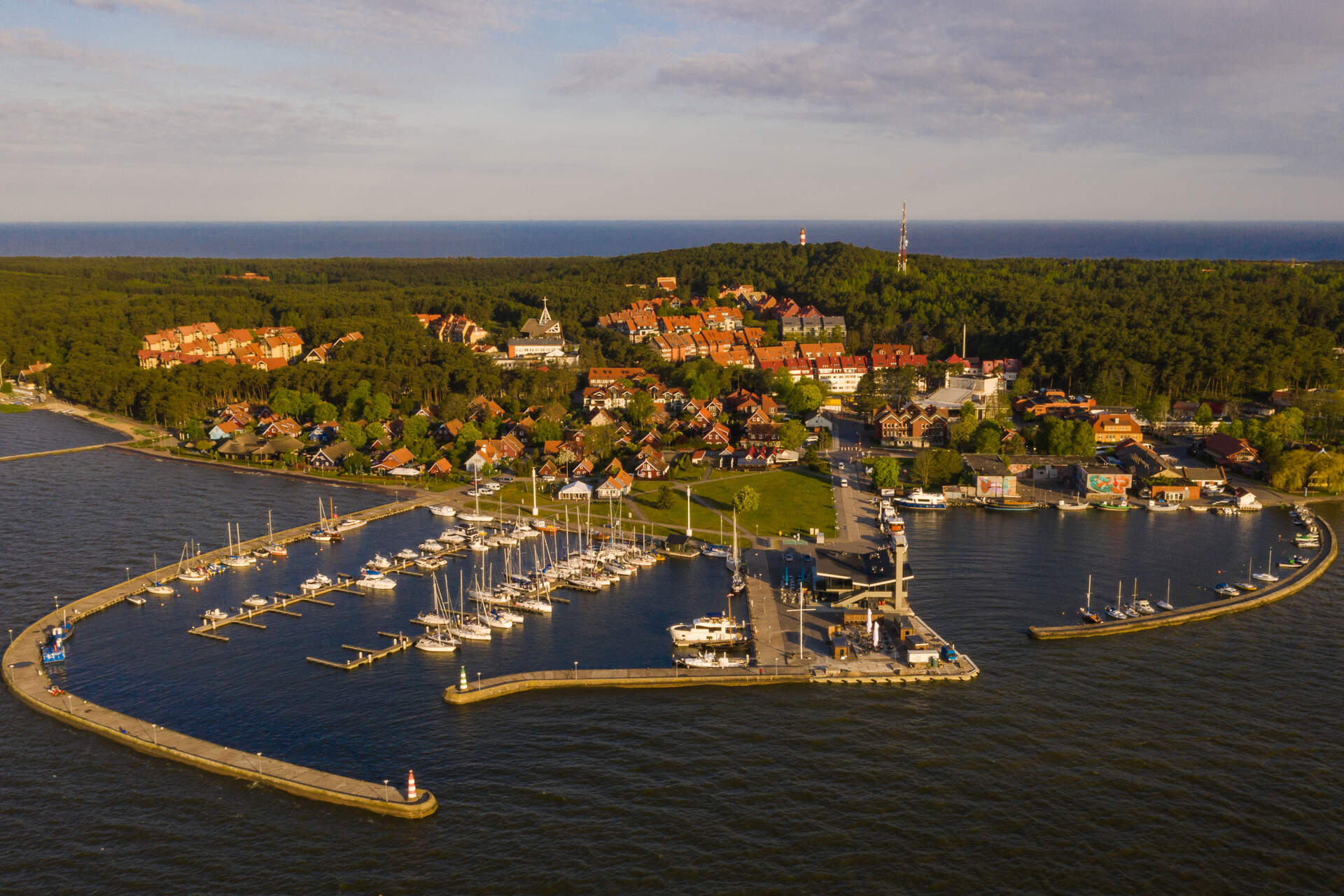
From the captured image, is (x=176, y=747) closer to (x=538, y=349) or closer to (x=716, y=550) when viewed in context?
(x=716, y=550)

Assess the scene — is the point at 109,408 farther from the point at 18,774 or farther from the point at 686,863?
the point at 686,863

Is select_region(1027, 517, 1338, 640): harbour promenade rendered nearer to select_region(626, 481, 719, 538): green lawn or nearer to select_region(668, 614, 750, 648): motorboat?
select_region(668, 614, 750, 648): motorboat

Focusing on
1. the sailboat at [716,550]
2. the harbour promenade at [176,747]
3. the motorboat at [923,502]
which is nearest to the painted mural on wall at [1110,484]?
the motorboat at [923,502]

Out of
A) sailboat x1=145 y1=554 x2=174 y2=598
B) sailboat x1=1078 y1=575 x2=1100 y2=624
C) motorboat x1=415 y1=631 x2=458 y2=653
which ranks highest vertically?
sailboat x1=1078 y1=575 x2=1100 y2=624

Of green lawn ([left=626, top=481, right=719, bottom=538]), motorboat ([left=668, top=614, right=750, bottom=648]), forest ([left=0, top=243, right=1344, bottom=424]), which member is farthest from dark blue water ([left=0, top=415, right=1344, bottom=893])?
forest ([left=0, top=243, right=1344, bottom=424])

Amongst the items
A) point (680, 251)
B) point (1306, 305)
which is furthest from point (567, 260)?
point (1306, 305)

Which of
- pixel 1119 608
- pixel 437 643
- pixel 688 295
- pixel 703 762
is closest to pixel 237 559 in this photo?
pixel 437 643
